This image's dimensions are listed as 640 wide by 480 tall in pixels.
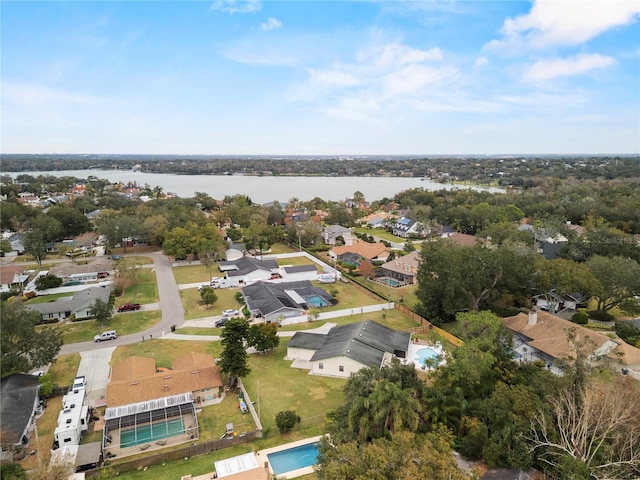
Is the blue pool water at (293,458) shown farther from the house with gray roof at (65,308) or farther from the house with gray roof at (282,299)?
the house with gray roof at (65,308)

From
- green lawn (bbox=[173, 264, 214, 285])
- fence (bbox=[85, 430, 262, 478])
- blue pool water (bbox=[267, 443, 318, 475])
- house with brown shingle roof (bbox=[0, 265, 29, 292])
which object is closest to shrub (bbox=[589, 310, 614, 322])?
blue pool water (bbox=[267, 443, 318, 475])

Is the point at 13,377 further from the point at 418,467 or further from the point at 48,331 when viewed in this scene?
the point at 418,467

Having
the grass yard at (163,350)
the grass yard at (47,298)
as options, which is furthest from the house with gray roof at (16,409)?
the grass yard at (47,298)

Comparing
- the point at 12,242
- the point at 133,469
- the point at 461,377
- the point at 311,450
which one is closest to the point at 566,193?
the point at 461,377

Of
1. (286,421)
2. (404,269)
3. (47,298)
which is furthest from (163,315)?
(404,269)

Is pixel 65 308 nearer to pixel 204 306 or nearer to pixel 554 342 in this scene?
pixel 204 306

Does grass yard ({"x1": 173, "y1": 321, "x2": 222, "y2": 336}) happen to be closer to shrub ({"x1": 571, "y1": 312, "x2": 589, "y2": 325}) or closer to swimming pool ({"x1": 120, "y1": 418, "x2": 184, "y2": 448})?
swimming pool ({"x1": 120, "y1": 418, "x2": 184, "y2": 448})
